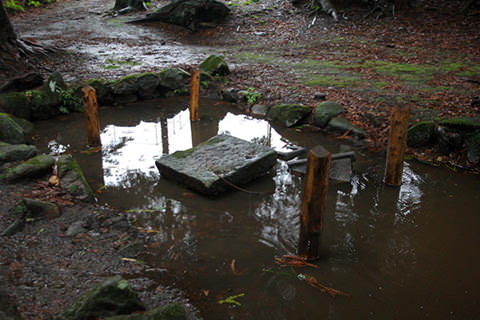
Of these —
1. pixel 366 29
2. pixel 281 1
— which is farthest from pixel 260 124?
pixel 281 1

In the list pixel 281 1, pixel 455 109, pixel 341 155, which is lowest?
pixel 341 155

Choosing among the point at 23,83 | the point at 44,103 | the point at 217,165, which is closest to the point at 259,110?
the point at 217,165

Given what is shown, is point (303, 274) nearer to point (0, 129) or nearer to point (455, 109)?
point (455, 109)

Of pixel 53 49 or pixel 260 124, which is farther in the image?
pixel 53 49

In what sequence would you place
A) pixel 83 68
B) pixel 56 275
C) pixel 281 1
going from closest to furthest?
1. pixel 56 275
2. pixel 83 68
3. pixel 281 1

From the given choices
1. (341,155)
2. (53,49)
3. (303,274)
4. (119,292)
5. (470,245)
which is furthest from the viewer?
(53,49)

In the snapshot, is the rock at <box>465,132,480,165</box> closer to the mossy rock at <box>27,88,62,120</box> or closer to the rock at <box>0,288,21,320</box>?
the rock at <box>0,288,21,320</box>

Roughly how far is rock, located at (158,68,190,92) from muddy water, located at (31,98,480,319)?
3526 millimetres

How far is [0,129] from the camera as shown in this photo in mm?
6324

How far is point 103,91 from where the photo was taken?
906 centimetres

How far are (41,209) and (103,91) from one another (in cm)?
552

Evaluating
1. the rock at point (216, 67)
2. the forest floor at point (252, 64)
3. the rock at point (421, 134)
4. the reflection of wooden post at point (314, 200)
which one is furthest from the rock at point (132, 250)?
the rock at point (216, 67)

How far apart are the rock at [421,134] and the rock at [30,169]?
20.3 ft

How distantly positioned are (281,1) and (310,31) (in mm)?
4254
